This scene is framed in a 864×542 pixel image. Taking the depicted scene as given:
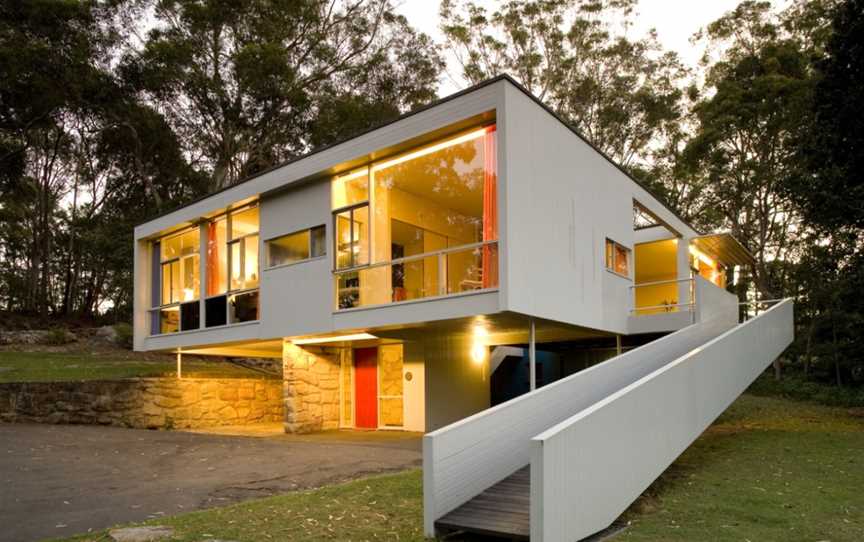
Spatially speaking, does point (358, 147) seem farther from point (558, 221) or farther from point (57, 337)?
point (57, 337)

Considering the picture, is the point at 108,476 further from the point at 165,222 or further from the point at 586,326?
the point at 165,222

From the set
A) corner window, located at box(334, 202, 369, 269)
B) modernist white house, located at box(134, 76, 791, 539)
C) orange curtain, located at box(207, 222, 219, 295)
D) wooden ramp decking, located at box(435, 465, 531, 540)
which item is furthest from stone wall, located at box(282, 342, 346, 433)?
wooden ramp decking, located at box(435, 465, 531, 540)

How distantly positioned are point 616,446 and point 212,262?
12.3 m

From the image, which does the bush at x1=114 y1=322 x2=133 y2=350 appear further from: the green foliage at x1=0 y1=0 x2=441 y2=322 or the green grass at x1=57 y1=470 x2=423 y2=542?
the green grass at x1=57 y1=470 x2=423 y2=542

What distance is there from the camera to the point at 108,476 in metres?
8.98

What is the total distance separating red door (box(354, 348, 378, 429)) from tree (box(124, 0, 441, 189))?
13.4 meters

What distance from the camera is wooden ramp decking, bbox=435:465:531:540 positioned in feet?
18.5

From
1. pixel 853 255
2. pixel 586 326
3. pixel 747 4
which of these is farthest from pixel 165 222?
pixel 747 4

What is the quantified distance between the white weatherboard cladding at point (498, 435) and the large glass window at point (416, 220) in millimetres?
2653

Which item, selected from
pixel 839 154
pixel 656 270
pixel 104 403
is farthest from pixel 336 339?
pixel 656 270

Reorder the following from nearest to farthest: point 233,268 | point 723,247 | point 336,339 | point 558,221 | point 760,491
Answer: point 760,491 < point 558,221 < point 336,339 < point 233,268 < point 723,247

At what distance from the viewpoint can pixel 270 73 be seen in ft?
83.7

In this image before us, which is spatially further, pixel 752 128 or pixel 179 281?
pixel 752 128

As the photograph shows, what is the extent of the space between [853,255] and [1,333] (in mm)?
28918
